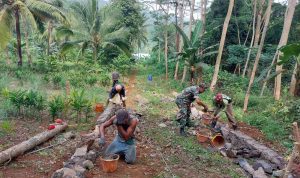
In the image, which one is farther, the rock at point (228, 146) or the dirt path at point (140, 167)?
the rock at point (228, 146)

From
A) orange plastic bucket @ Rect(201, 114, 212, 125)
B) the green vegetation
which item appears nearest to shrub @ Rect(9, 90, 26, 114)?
the green vegetation

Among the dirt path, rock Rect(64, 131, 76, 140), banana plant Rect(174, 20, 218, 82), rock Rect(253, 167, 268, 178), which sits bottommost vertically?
rock Rect(253, 167, 268, 178)

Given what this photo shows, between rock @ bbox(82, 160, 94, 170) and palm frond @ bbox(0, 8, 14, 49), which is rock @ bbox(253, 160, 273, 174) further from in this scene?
palm frond @ bbox(0, 8, 14, 49)

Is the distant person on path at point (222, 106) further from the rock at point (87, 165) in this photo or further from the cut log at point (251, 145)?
the rock at point (87, 165)

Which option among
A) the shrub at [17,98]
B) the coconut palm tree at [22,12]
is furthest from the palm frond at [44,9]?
the shrub at [17,98]

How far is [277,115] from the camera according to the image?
10492 mm

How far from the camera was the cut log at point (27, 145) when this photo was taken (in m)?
5.34

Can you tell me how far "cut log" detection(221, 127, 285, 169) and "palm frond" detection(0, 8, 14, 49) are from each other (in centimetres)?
999

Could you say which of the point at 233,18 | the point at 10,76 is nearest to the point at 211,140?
the point at 10,76

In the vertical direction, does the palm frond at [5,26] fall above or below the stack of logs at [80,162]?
above

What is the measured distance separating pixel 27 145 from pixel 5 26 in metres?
9.97

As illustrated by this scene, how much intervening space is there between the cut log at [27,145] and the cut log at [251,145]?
13.5 ft

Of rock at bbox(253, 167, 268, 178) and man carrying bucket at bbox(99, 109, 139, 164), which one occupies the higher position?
man carrying bucket at bbox(99, 109, 139, 164)

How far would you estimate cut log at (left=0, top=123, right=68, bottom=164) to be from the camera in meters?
5.34
